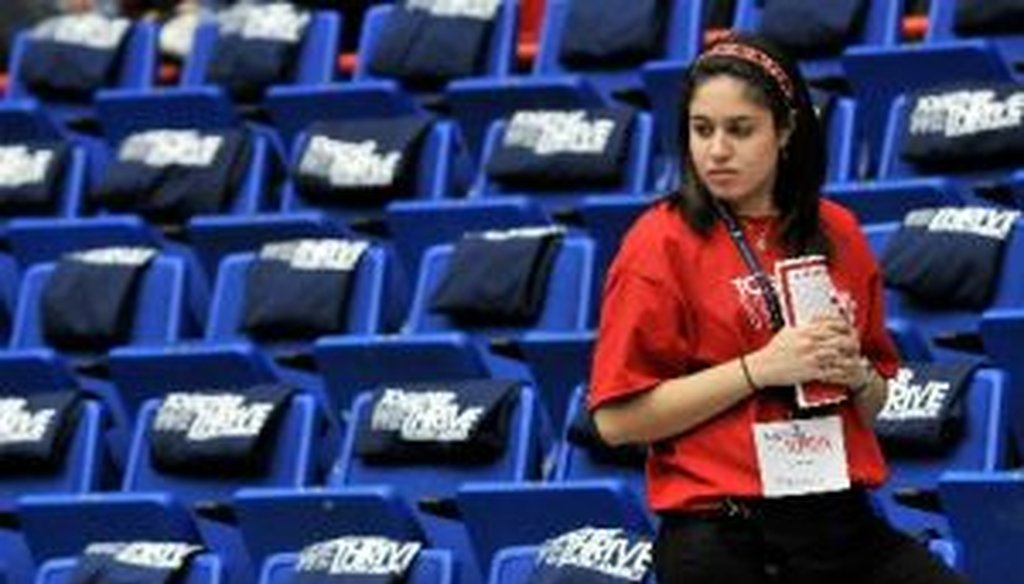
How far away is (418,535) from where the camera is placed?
5230 millimetres

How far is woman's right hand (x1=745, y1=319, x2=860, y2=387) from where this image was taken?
3412 mm

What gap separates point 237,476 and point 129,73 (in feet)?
7.11

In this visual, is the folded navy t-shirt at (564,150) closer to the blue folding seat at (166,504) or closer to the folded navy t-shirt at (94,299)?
the folded navy t-shirt at (94,299)

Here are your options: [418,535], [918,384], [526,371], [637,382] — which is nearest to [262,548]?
[418,535]

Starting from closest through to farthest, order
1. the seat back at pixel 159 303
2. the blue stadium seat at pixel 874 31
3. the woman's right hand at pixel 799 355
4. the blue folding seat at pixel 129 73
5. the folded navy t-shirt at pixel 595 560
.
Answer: the woman's right hand at pixel 799 355
the folded navy t-shirt at pixel 595 560
the seat back at pixel 159 303
the blue stadium seat at pixel 874 31
the blue folding seat at pixel 129 73

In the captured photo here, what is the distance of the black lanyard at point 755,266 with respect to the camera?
346cm

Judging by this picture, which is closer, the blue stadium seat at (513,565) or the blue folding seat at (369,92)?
the blue stadium seat at (513,565)

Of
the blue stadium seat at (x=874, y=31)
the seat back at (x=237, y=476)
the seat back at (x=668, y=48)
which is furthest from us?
the seat back at (x=668, y=48)

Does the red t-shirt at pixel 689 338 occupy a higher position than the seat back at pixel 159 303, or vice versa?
the red t-shirt at pixel 689 338

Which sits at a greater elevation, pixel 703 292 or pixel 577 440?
pixel 703 292

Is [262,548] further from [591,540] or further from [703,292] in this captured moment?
[703,292]

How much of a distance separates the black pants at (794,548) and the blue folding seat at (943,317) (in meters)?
1.78

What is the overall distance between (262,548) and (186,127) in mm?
2118

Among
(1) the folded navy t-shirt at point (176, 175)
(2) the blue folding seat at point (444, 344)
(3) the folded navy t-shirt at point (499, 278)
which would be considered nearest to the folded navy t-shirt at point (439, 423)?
(2) the blue folding seat at point (444, 344)
